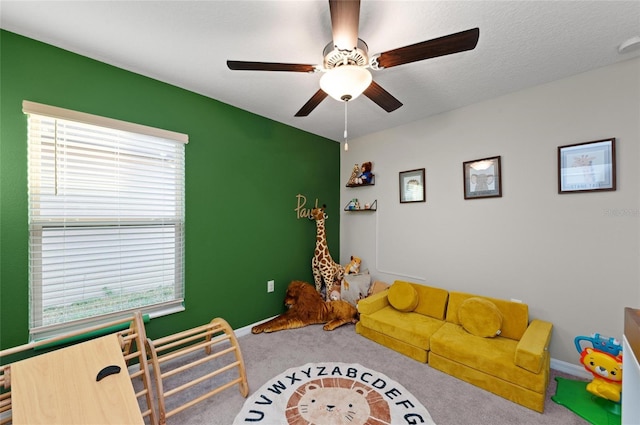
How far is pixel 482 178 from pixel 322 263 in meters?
2.07

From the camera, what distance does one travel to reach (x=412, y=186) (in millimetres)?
3033

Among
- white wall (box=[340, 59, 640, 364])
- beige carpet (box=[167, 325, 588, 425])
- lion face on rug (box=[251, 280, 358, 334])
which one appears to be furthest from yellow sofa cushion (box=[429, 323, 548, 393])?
lion face on rug (box=[251, 280, 358, 334])

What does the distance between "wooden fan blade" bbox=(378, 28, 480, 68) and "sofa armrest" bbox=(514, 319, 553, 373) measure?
194 centimetres

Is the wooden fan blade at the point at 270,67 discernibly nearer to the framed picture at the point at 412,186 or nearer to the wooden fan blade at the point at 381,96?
the wooden fan blade at the point at 381,96

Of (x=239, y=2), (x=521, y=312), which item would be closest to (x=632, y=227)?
(x=521, y=312)

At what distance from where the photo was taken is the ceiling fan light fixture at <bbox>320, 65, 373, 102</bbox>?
51.4 inches

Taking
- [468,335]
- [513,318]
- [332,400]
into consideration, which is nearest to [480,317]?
[468,335]

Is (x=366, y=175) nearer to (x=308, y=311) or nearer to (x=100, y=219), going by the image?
(x=308, y=311)

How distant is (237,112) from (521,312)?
10.9ft

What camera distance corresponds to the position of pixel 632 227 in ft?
6.04

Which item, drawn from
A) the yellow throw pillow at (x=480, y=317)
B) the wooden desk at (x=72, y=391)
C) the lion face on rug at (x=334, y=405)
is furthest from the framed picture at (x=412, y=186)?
the wooden desk at (x=72, y=391)

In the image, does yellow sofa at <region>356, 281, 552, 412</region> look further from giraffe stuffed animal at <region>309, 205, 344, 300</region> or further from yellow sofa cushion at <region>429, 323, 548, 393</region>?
giraffe stuffed animal at <region>309, 205, 344, 300</region>

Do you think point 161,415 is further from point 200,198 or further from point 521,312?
point 521,312

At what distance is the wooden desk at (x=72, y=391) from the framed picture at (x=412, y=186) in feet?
9.55
